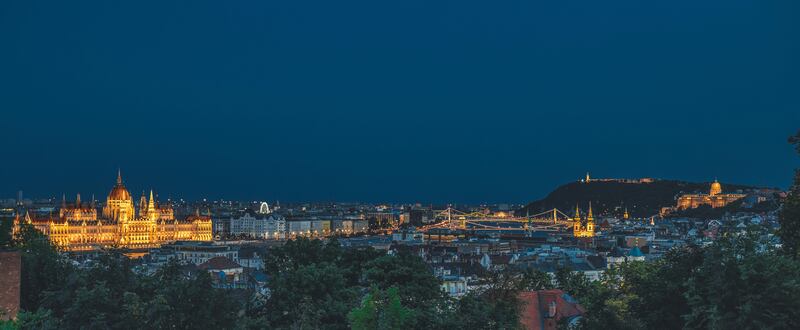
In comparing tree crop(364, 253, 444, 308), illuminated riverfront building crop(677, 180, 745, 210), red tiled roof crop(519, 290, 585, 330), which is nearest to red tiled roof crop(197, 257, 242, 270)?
red tiled roof crop(519, 290, 585, 330)

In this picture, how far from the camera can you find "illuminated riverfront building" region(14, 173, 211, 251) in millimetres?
124625

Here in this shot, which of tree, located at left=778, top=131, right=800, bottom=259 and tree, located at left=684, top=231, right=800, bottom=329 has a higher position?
tree, located at left=778, top=131, right=800, bottom=259

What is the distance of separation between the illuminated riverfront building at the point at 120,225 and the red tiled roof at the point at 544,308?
97.6m

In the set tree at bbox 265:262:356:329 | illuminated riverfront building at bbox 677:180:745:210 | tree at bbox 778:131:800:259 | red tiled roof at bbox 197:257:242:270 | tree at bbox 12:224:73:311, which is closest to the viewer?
tree at bbox 778:131:800:259

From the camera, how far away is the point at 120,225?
429ft

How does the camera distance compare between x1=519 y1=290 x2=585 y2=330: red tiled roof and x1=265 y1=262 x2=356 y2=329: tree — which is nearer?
x1=265 y1=262 x2=356 y2=329: tree

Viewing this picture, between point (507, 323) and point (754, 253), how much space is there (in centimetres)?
495

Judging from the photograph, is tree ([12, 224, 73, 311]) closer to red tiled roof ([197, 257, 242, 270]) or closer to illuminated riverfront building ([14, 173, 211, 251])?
red tiled roof ([197, 257, 242, 270])

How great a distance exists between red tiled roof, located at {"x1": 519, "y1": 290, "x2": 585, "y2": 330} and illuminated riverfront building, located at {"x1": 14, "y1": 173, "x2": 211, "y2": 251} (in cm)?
9760

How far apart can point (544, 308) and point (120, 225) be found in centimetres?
11169

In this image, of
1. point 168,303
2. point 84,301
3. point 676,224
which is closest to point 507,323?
point 168,303

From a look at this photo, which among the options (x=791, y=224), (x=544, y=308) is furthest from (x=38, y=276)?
(x=791, y=224)

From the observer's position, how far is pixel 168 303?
709 inches

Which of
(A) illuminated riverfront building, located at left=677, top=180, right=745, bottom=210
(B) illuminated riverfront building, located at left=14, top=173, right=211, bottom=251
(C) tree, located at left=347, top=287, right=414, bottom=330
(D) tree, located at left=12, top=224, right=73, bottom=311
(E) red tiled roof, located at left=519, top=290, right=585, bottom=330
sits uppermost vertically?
(A) illuminated riverfront building, located at left=677, top=180, right=745, bottom=210
